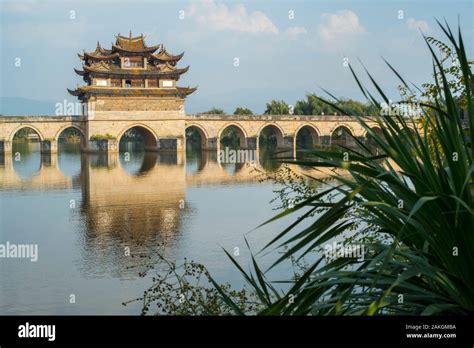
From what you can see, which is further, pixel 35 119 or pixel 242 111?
pixel 242 111

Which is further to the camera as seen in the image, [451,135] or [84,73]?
[84,73]

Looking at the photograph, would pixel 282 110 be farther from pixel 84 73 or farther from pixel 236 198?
pixel 236 198

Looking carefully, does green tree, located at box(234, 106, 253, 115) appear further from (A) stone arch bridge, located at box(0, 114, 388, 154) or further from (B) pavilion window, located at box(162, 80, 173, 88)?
(B) pavilion window, located at box(162, 80, 173, 88)

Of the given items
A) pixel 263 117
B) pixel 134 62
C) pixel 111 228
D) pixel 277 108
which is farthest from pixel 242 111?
pixel 111 228

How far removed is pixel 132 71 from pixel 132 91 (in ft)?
4.35

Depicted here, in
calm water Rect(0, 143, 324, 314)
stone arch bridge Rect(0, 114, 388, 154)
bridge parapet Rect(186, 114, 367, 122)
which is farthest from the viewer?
bridge parapet Rect(186, 114, 367, 122)

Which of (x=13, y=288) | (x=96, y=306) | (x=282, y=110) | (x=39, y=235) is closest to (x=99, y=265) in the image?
(x=13, y=288)

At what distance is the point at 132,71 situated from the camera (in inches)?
1602

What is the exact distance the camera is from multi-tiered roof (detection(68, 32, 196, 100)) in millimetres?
40031

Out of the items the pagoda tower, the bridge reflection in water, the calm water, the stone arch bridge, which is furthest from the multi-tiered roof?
the calm water

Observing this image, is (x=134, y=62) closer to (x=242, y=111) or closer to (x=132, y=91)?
(x=132, y=91)

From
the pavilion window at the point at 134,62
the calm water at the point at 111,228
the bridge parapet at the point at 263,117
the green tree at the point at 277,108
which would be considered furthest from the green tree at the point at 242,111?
the calm water at the point at 111,228

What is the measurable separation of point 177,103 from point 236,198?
24.8 metres
